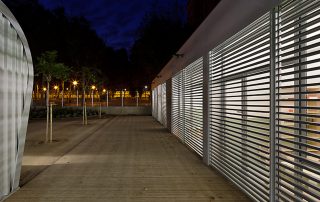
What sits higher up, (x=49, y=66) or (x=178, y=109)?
(x=49, y=66)

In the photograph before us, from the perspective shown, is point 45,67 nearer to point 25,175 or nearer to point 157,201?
point 25,175

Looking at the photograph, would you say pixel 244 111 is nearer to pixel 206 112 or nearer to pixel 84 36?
pixel 206 112

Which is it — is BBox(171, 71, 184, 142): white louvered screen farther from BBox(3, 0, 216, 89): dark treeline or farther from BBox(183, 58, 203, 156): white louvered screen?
BBox(3, 0, 216, 89): dark treeline

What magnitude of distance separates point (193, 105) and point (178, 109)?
3398 mm

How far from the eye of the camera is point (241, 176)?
20.1ft

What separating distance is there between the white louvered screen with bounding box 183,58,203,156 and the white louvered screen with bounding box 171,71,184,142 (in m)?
0.81

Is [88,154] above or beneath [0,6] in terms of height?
beneath

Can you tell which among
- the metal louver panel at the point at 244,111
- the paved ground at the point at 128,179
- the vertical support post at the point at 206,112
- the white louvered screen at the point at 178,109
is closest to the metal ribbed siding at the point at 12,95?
the paved ground at the point at 128,179

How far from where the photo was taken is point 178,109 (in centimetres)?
1468

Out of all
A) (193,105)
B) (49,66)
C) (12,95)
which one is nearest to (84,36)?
(49,66)

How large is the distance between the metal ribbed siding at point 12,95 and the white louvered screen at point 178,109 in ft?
25.3

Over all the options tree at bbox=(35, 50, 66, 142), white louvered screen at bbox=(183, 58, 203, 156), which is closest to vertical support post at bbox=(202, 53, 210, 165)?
white louvered screen at bbox=(183, 58, 203, 156)

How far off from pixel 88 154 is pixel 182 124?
13.1ft

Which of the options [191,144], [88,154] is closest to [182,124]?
[191,144]
